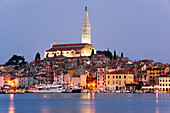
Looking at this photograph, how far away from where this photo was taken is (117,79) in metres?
94.7

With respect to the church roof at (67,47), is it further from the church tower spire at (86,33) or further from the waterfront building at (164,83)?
the waterfront building at (164,83)

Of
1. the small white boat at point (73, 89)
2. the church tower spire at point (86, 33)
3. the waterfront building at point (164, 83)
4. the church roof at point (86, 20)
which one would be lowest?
the small white boat at point (73, 89)

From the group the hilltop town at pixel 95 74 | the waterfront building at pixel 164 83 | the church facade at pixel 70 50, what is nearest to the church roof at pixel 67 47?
the church facade at pixel 70 50

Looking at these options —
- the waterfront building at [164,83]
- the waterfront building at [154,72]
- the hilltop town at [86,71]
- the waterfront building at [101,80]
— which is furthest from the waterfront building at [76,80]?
the waterfront building at [164,83]

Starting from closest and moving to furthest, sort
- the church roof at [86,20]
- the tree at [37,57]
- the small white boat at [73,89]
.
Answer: the small white boat at [73,89] → the tree at [37,57] → the church roof at [86,20]

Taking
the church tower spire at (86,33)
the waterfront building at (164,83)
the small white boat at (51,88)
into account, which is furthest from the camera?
the church tower spire at (86,33)

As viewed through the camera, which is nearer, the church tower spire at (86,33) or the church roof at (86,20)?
the church tower spire at (86,33)

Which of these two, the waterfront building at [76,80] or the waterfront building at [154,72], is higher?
the waterfront building at [154,72]

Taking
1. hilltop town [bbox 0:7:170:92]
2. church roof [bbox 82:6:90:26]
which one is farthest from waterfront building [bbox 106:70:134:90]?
church roof [bbox 82:6:90:26]

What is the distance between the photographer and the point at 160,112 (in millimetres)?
49375

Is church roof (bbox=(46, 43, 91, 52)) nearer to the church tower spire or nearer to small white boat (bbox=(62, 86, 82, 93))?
the church tower spire

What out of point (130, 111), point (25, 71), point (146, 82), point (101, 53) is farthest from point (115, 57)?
point (130, 111)

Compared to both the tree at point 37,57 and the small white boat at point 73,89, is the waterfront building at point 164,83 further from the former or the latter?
the tree at point 37,57

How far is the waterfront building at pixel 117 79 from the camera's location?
311 feet
